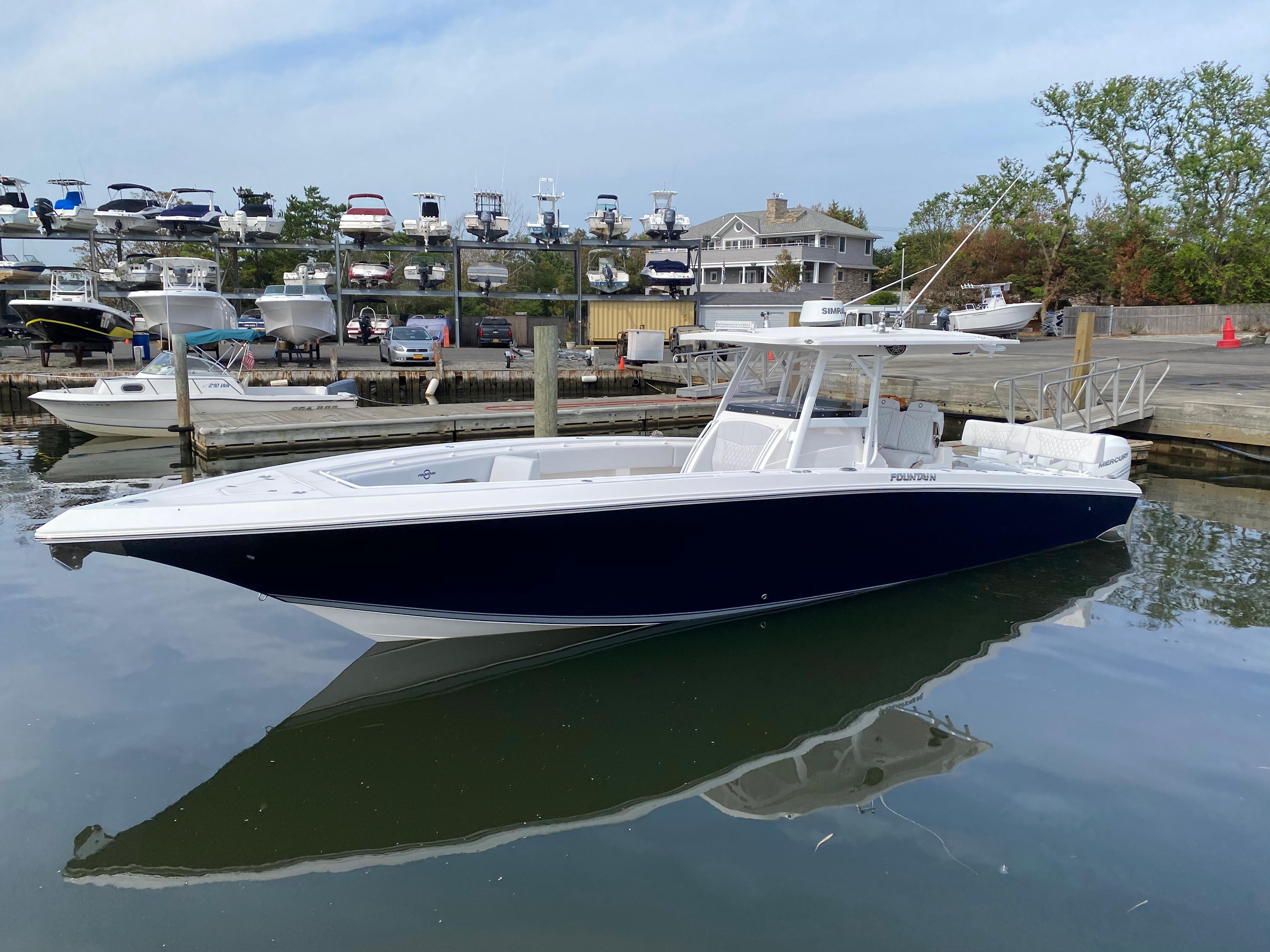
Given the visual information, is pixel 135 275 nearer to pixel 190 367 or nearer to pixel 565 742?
pixel 190 367

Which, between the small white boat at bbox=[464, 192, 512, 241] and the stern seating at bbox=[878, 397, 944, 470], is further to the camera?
the small white boat at bbox=[464, 192, 512, 241]

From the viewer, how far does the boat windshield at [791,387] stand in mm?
6730

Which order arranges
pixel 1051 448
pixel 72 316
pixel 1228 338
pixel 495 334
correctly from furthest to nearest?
pixel 495 334
pixel 1228 338
pixel 72 316
pixel 1051 448

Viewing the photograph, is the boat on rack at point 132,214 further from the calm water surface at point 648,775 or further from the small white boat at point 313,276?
the calm water surface at point 648,775

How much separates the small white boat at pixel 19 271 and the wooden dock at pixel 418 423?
53.3 feet

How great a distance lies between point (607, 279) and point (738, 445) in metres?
24.2

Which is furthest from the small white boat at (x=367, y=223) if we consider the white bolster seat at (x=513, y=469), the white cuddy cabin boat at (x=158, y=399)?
the white bolster seat at (x=513, y=469)

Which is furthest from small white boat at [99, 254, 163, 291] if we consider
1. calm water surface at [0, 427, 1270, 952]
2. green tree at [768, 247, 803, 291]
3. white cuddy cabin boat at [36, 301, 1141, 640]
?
green tree at [768, 247, 803, 291]

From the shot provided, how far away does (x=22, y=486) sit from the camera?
11.5 metres

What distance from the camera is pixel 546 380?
10758 mm

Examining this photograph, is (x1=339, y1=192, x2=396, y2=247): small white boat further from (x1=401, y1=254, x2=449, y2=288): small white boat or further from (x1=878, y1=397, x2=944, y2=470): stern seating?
(x1=878, y1=397, x2=944, y2=470): stern seating

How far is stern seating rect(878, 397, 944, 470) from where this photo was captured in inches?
287

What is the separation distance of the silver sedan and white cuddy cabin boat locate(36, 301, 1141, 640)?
16.7 m

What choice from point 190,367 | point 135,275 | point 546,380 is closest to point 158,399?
point 190,367
